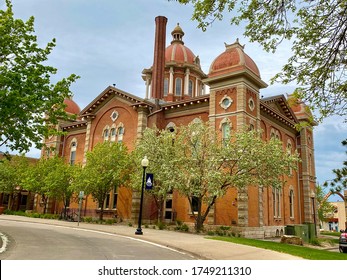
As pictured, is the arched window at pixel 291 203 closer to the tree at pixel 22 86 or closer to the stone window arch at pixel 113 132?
the stone window arch at pixel 113 132

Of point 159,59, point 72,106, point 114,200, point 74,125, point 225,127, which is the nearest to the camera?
point 225,127

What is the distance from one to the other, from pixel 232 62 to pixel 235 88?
2078 millimetres

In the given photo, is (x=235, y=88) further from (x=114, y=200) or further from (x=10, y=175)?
(x=10, y=175)

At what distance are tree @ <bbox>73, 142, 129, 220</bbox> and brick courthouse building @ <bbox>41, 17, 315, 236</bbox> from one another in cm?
197

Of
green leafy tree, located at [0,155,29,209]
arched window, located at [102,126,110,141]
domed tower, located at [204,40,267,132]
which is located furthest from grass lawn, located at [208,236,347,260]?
green leafy tree, located at [0,155,29,209]

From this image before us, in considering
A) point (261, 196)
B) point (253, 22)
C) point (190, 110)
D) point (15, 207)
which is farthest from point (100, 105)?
point (253, 22)

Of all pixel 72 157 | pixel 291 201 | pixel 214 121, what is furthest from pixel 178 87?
pixel 291 201

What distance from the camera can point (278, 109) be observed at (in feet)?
112

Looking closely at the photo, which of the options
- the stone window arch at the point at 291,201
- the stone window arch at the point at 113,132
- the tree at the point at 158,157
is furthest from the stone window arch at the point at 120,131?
the stone window arch at the point at 291,201

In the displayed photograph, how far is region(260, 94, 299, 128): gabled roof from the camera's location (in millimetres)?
30091

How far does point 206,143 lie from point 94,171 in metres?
10.2

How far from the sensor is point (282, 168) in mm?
21328

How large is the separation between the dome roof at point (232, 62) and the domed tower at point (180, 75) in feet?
42.6

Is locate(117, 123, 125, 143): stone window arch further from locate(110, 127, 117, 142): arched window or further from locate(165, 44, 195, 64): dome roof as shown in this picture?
locate(165, 44, 195, 64): dome roof
